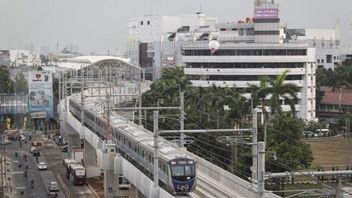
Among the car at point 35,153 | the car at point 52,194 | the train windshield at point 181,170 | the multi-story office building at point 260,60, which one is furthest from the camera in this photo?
the multi-story office building at point 260,60

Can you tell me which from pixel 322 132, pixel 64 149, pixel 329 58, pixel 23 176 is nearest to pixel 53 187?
pixel 23 176

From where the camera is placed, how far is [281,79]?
46031 millimetres

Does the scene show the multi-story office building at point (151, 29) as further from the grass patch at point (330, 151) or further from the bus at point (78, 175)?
the bus at point (78, 175)

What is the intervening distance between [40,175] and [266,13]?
103 feet

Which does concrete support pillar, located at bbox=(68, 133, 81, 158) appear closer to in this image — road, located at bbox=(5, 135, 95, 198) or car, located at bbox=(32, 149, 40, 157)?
road, located at bbox=(5, 135, 95, 198)

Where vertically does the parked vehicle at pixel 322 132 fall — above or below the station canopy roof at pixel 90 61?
below

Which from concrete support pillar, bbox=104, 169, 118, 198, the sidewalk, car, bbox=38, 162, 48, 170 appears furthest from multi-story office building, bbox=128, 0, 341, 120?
concrete support pillar, bbox=104, 169, 118, 198

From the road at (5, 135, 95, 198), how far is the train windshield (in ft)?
56.5

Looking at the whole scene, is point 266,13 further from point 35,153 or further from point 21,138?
point 21,138

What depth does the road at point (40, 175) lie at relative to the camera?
4172cm

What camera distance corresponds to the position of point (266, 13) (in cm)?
6862

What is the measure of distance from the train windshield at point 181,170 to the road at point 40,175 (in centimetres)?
1721

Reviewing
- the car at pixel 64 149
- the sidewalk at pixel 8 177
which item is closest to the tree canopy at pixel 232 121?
the car at pixel 64 149

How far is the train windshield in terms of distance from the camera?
2450 cm
